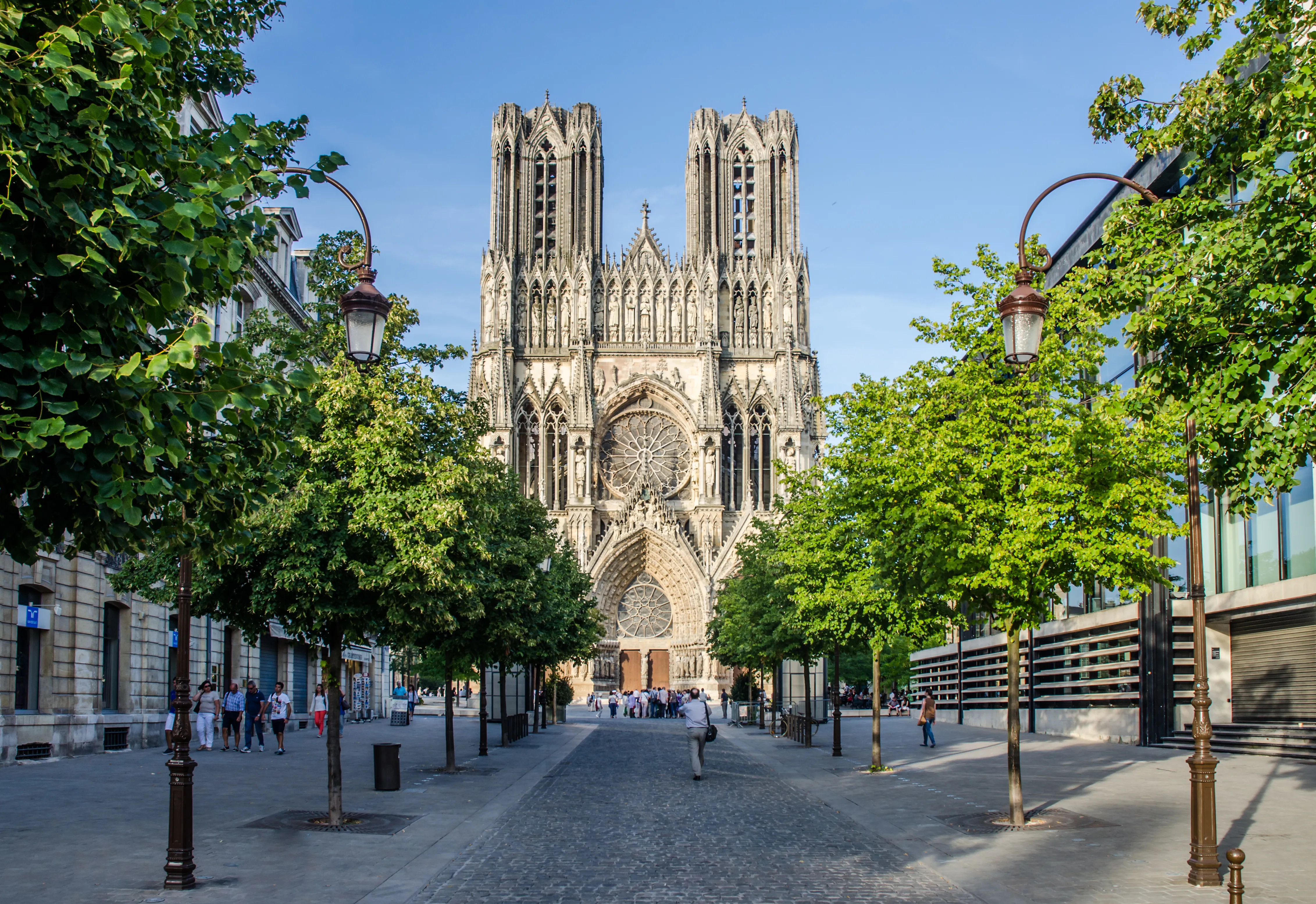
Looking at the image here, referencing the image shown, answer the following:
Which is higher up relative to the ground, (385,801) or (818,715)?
(385,801)

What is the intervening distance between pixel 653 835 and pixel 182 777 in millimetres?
5619

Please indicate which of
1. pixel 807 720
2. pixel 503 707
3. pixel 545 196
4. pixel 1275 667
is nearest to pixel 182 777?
pixel 1275 667

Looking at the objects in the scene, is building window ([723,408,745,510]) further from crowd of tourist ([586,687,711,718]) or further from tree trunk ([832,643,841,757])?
tree trunk ([832,643,841,757])

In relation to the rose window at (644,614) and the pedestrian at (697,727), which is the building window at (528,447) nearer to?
the rose window at (644,614)

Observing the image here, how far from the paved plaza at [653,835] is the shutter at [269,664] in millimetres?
13992

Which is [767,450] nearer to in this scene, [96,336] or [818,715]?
[818,715]

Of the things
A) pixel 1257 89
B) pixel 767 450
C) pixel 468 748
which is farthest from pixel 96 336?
pixel 767 450

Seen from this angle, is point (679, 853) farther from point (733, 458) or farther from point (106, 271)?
point (733, 458)

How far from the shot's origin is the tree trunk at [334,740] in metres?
14.3

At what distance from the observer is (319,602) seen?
15.0 m

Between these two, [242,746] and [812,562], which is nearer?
[812,562]

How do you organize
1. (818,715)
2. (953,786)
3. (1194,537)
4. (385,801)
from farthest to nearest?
(818,715)
(953,786)
(385,801)
(1194,537)

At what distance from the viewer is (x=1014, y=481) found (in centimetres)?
1484

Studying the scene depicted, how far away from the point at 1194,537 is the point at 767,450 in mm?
56855
